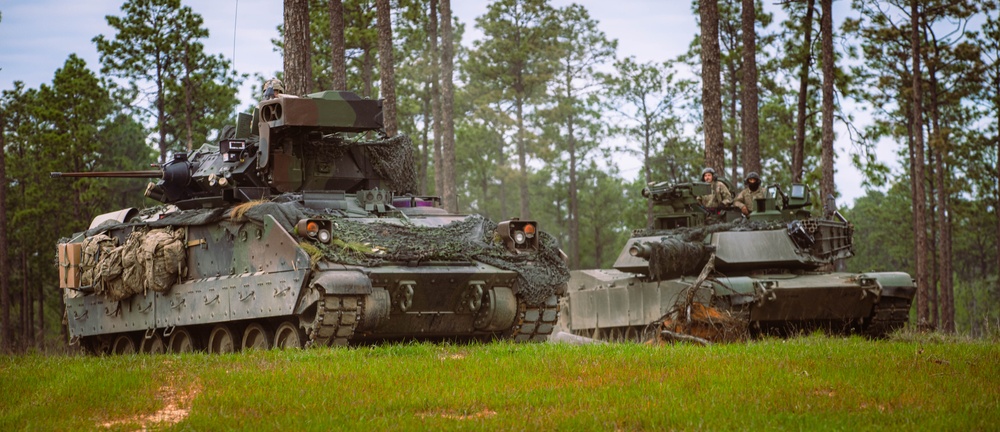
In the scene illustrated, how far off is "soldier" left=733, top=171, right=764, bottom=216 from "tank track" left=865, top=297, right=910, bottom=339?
240 centimetres

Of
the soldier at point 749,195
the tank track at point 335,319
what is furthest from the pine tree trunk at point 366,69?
the tank track at point 335,319

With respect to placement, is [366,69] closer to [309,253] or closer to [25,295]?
[25,295]

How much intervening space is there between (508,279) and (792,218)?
6.55 meters

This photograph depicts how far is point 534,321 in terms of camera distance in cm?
1297

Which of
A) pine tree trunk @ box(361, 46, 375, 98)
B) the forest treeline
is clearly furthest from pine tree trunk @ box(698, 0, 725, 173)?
pine tree trunk @ box(361, 46, 375, 98)

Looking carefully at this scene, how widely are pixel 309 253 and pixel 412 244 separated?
3.94ft

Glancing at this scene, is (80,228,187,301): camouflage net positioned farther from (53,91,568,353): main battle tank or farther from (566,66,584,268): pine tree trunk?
(566,66,584,268): pine tree trunk

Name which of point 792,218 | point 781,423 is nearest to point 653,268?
point 792,218

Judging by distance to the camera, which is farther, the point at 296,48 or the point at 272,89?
the point at 296,48

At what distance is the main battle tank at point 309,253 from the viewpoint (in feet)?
38.2

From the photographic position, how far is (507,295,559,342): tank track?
42.2 feet

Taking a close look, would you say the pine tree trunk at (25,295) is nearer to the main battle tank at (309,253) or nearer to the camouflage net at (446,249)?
the main battle tank at (309,253)

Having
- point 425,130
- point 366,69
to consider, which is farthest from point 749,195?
point 425,130

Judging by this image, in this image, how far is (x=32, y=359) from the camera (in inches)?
440
